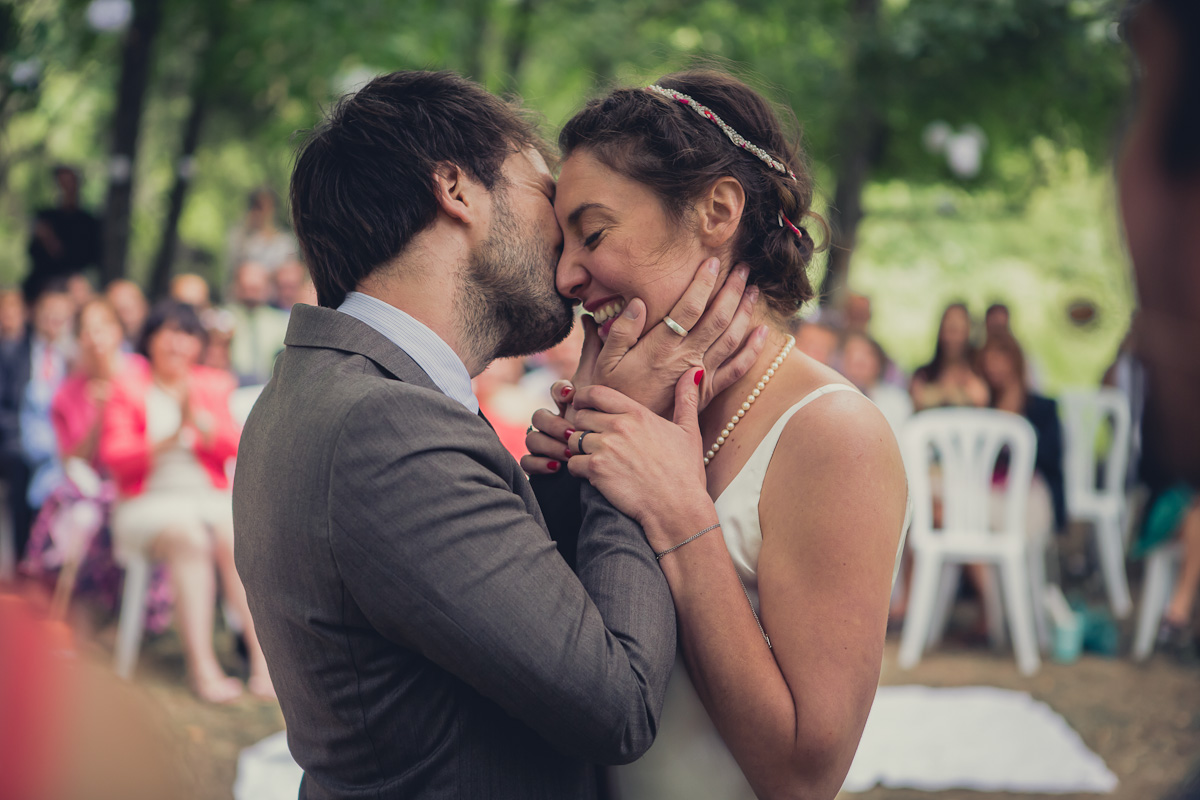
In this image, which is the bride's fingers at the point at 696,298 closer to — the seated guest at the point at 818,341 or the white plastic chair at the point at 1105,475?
the seated guest at the point at 818,341

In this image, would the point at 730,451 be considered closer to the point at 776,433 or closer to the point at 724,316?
the point at 776,433

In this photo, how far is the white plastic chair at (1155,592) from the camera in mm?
6664

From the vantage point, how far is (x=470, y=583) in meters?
1.35

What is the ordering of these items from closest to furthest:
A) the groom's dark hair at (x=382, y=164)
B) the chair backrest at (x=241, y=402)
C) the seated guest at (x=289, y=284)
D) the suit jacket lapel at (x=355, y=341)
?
the suit jacket lapel at (x=355, y=341) < the groom's dark hair at (x=382, y=164) < the chair backrest at (x=241, y=402) < the seated guest at (x=289, y=284)

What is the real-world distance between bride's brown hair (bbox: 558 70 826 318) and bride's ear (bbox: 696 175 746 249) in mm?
19

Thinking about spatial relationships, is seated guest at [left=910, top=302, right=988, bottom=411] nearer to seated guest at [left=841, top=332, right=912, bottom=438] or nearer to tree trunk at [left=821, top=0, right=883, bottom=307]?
seated guest at [left=841, top=332, right=912, bottom=438]

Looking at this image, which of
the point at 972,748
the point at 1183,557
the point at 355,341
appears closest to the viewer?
the point at 355,341

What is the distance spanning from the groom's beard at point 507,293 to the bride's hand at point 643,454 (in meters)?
0.18

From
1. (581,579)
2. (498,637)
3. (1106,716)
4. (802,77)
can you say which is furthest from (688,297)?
(802,77)

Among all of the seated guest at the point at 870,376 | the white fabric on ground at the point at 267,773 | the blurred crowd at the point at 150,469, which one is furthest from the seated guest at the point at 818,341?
the white fabric on ground at the point at 267,773

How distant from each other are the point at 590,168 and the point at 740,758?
1.14 m

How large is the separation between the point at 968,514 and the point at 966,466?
349 mm

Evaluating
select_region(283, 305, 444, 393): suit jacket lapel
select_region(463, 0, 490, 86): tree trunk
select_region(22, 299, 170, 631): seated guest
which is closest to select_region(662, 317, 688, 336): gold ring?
select_region(283, 305, 444, 393): suit jacket lapel

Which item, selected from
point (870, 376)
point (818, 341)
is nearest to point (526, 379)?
point (818, 341)
